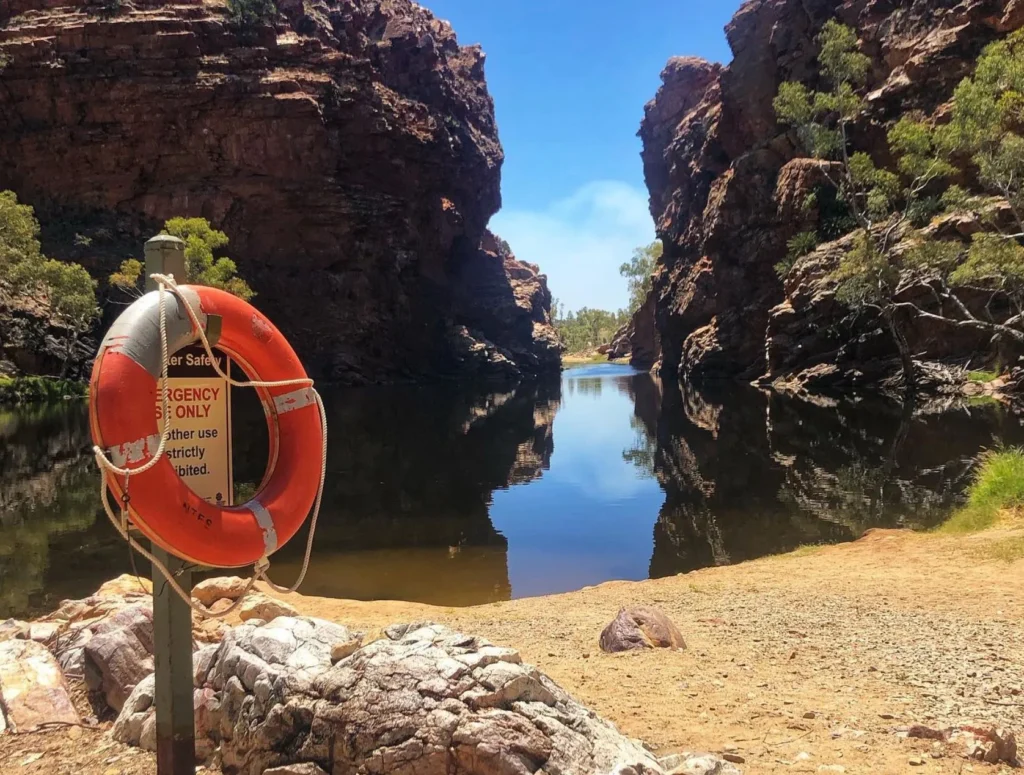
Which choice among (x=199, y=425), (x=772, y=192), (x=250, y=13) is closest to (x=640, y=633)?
(x=199, y=425)

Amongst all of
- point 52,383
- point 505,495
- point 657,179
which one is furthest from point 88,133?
point 657,179

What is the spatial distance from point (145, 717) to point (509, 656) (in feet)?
4.48

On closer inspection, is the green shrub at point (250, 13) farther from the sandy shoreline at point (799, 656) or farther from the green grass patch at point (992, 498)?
the green grass patch at point (992, 498)

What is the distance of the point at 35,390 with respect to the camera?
26.0 m

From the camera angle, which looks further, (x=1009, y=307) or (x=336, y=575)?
(x=1009, y=307)

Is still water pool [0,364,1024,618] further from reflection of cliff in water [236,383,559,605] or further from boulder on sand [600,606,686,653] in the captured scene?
boulder on sand [600,606,686,653]

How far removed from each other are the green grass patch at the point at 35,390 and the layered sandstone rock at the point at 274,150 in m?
10.8

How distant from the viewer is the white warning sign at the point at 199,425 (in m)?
2.28

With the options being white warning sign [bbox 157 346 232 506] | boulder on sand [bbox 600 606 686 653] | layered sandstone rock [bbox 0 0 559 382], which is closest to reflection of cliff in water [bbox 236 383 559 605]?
boulder on sand [bbox 600 606 686 653]

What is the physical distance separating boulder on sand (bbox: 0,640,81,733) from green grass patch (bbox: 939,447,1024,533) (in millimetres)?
7642

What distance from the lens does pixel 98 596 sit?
4473 millimetres

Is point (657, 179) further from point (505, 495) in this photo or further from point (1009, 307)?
point (505, 495)

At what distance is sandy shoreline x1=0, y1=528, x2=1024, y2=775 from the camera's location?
8.29 ft

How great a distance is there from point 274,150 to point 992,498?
38282 mm
